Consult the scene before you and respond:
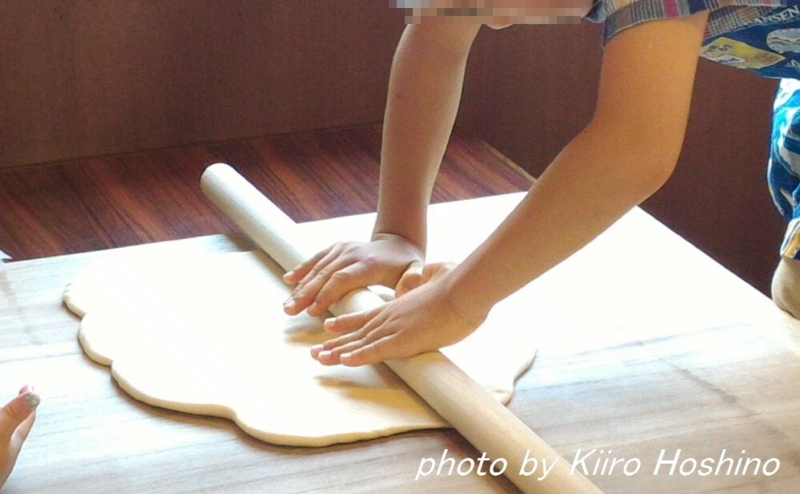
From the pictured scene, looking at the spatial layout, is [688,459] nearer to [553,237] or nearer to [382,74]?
[553,237]

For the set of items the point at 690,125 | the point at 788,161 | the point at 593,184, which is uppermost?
the point at 593,184

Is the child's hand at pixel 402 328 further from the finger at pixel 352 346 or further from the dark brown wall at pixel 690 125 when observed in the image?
the dark brown wall at pixel 690 125

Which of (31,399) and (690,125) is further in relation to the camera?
(690,125)

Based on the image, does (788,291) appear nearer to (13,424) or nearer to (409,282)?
(409,282)

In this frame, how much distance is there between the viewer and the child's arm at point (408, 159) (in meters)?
1.01

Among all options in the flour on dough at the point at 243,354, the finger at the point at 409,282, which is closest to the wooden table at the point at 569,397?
the flour on dough at the point at 243,354

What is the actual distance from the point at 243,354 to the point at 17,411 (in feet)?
0.68

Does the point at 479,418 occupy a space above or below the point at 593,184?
below

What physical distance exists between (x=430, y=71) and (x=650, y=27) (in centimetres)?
33

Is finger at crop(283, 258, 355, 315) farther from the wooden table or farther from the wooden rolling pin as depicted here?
the wooden table

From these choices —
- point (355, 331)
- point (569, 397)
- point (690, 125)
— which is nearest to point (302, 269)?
point (355, 331)

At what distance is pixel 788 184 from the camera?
3.98 feet

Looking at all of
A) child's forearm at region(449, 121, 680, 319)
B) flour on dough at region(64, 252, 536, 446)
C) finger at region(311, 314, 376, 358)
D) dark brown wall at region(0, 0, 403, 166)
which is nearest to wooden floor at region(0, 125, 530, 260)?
dark brown wall at region(0, 0, 403, 166)

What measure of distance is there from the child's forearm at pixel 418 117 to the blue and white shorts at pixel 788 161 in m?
0.39
